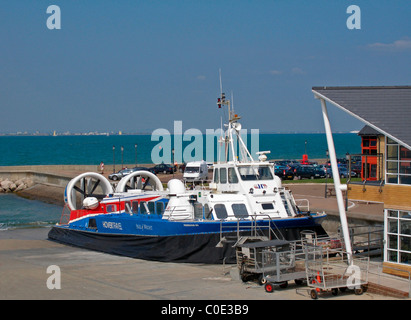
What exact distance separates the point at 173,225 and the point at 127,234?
2.64 metres

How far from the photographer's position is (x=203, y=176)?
4972cm

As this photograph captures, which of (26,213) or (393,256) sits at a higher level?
(393,256)

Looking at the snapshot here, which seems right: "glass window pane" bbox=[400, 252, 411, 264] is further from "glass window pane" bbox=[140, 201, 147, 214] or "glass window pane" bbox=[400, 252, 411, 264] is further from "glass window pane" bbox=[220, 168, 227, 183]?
"glass window pane" bbox=[140, 201, 147, 214]

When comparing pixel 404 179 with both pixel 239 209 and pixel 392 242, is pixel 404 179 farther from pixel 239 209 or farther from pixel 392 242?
pixel 239 209

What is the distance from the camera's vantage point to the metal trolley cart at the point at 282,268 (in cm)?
1481

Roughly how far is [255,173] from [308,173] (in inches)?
1159

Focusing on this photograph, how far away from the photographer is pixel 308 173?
4994 cm

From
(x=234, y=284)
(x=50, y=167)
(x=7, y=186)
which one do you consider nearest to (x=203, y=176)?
(x=7, y=186)

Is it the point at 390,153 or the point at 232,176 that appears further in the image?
the point at 232,176

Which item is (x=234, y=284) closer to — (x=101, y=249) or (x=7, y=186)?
(x=101, y=249)

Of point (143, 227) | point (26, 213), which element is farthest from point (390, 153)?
point (26, 213)

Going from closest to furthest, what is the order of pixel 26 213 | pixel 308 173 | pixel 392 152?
pixel 392 152, pixel 26 213, pixel 308 173

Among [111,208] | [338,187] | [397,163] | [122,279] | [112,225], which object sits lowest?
[122,279]

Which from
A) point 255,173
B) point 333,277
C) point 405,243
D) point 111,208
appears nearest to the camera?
point 333,277
